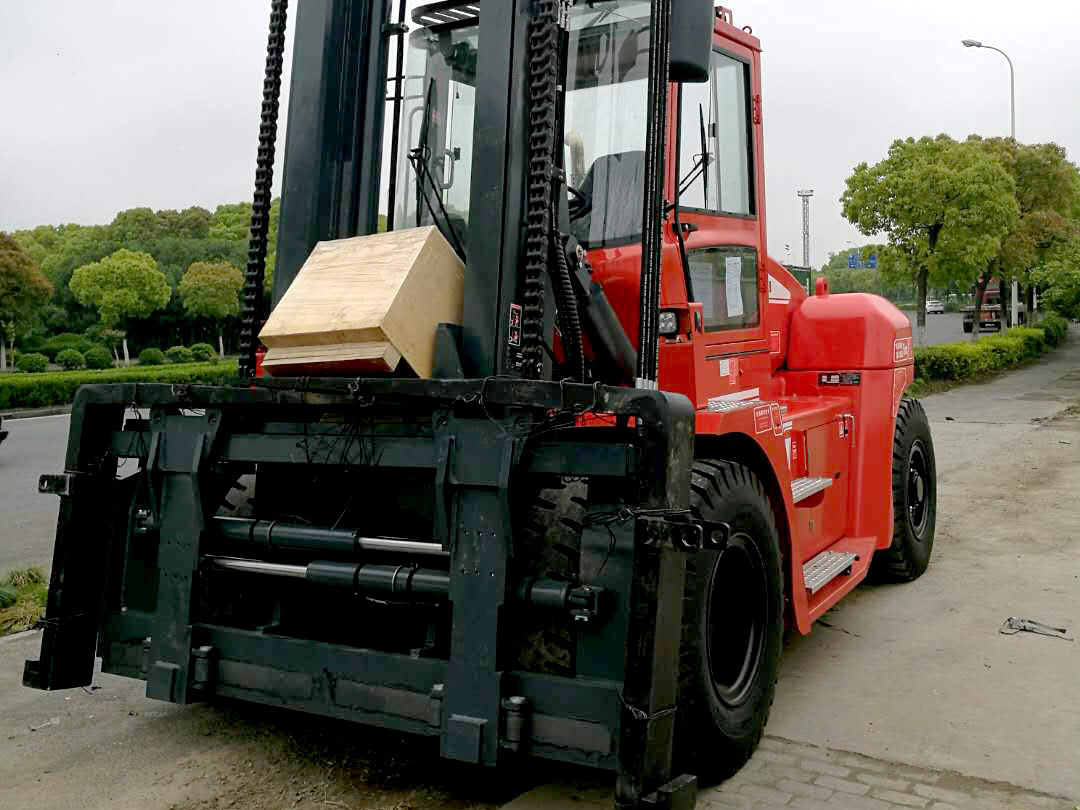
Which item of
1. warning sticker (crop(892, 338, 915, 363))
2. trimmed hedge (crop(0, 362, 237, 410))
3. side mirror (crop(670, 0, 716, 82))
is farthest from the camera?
trimmed hedge (crop(0, 362, 237, 410))

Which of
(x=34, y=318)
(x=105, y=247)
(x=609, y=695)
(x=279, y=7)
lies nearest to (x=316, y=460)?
(x=609, y=695)

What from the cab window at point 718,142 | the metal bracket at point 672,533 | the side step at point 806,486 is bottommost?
the metal bracket at point 672,533

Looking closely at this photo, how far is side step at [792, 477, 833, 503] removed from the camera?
526cm

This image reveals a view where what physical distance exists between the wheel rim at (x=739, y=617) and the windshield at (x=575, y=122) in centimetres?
138

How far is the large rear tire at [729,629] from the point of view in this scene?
12.2 ft

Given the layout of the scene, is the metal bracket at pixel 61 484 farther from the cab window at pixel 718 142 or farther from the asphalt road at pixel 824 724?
the cab window at pixel 718 142

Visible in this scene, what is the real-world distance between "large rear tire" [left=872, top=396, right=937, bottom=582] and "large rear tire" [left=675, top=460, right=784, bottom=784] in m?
2.70

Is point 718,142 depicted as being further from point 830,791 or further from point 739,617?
point 830,791

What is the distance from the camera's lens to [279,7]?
14.4 ft

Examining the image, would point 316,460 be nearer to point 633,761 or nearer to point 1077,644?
point 633,761

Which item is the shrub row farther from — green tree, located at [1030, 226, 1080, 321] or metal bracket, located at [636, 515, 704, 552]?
metal bracket, located at [636, 515, 704, 552]

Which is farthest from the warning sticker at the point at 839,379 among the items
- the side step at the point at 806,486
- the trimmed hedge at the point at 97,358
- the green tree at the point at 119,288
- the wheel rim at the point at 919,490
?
the green tree at the point at 119,288

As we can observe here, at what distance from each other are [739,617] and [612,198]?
1.77 metres

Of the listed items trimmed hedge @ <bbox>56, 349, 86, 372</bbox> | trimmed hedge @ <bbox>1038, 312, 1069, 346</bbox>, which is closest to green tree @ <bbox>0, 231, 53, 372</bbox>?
trimmed hedge @ <bbox>56, 349, 86, 372</bbox>
